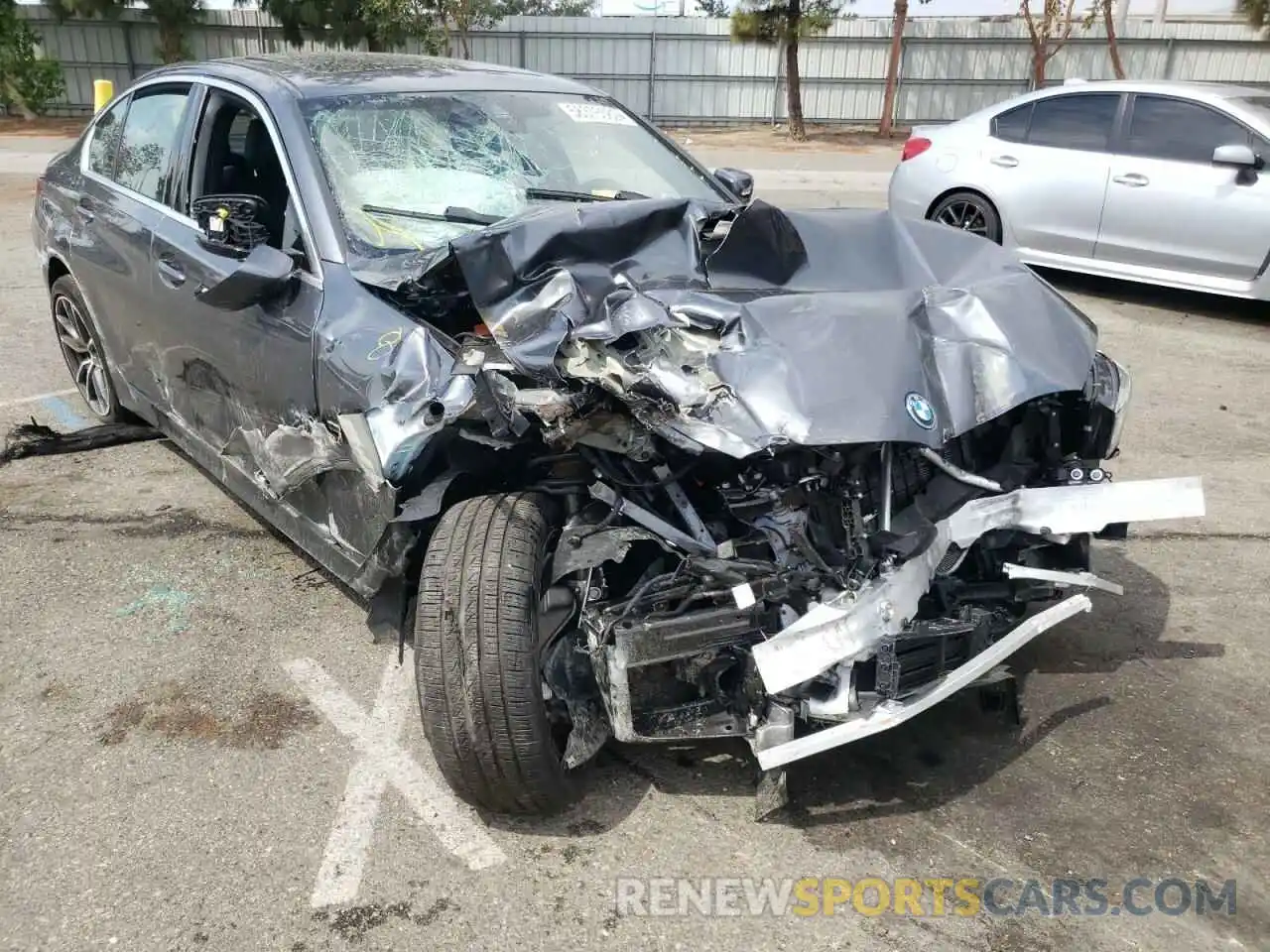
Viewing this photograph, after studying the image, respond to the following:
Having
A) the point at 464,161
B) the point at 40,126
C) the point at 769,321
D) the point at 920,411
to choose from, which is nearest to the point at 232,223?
the point at 464,161

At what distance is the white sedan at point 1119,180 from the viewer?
24.9 feet

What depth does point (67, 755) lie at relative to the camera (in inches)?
120

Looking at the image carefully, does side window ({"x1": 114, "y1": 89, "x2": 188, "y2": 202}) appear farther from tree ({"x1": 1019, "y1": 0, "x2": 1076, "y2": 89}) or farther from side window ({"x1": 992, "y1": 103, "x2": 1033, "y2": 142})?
tree ({"x1": 1019, "y1": 0, "x2": 1076, "y2": 89})

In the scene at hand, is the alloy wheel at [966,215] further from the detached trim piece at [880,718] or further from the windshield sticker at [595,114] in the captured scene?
the detached trim piece at [880,718]

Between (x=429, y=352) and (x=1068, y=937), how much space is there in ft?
7.12

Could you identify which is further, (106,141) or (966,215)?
(966,215)

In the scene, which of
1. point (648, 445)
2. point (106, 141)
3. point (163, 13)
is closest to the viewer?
point (648, 445)

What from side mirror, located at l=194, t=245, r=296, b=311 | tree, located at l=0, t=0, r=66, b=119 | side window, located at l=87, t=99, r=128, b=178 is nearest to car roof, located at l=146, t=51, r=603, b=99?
side window, located at l=87, t=99, r=128, b=178

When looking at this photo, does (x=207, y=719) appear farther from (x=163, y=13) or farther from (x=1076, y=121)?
(x=163, y=13)

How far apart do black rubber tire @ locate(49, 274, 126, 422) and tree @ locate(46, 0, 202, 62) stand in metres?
21.2

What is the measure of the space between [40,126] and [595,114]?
22631 millimetres

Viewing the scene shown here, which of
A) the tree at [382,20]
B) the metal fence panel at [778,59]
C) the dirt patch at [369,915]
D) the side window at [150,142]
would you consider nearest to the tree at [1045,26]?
the metal fence panel at [778,59]

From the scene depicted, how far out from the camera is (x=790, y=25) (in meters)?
21.1

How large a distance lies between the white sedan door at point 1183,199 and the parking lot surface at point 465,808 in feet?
13.9
